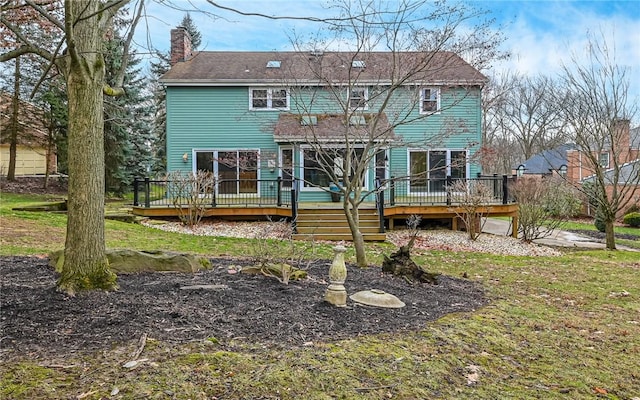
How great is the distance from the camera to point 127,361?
2.91m

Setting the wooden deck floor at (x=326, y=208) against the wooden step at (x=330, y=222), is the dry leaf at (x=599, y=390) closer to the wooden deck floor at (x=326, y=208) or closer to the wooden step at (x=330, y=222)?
the wooden step at (x=330, y=222)

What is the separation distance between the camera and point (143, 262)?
538 centimetres

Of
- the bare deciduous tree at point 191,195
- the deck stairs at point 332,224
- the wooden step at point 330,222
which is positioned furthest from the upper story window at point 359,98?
the bare deciduous tree at point 191,195

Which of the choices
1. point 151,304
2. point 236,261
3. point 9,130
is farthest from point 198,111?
point 151,304

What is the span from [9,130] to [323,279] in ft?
71.2

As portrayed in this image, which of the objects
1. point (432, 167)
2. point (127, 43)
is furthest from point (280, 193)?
point (127, 43)

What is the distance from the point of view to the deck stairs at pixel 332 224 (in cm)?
1200

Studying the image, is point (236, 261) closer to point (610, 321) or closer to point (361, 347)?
point (361, 347)

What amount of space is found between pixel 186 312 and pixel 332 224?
29.4ft

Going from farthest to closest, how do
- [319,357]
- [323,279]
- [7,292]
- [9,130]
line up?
1. [9,130]
2. [323,279]
3. [7,292]
4. [319,357]

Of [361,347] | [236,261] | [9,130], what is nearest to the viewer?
[361,347]

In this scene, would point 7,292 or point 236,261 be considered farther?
point 236,261

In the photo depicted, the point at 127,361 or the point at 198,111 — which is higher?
the point at 198,111

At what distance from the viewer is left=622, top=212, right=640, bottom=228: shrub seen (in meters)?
23.1
